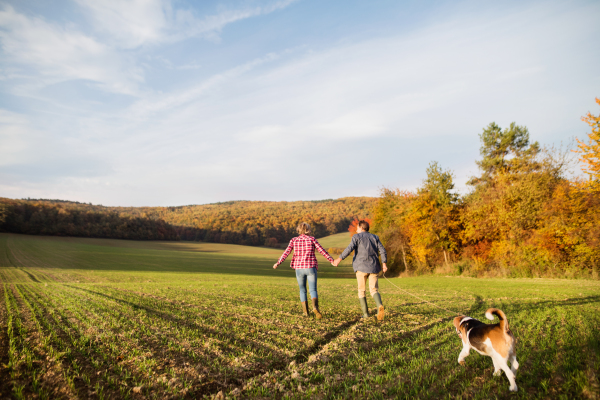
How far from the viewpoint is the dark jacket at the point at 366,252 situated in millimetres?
6818

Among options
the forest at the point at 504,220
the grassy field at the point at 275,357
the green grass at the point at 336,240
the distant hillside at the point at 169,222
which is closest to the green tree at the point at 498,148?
the forest at the point at 504,220

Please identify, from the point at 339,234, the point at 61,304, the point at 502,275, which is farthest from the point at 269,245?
the point at 61,304

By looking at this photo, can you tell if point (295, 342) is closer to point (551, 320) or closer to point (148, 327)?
point (148, 327)

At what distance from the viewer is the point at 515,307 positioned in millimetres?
8148

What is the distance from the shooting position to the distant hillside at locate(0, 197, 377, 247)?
73.1 meters

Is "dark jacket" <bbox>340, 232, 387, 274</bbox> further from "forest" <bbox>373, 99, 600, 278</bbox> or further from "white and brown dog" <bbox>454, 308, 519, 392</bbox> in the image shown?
"forest" <bbox>373, 99, 600, 278</bbox>

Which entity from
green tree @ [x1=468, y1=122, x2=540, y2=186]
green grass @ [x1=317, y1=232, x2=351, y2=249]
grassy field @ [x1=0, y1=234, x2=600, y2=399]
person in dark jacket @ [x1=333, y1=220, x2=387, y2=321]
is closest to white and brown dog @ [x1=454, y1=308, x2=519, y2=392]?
grassy field @ [x1=0, y1=234, x2=600, y2=399]

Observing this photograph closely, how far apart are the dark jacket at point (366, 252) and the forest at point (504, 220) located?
67.4ft

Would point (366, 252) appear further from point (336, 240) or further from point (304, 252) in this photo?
point (336, 240)

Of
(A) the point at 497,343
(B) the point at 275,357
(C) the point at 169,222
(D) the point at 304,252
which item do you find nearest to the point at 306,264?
(D) the point at 304,252

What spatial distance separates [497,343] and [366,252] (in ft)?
12.1

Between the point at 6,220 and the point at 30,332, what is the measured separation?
3626 inches

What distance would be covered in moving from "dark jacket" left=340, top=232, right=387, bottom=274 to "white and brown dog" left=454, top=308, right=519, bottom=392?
3.09 metres

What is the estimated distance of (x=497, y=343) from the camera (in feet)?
10.6
